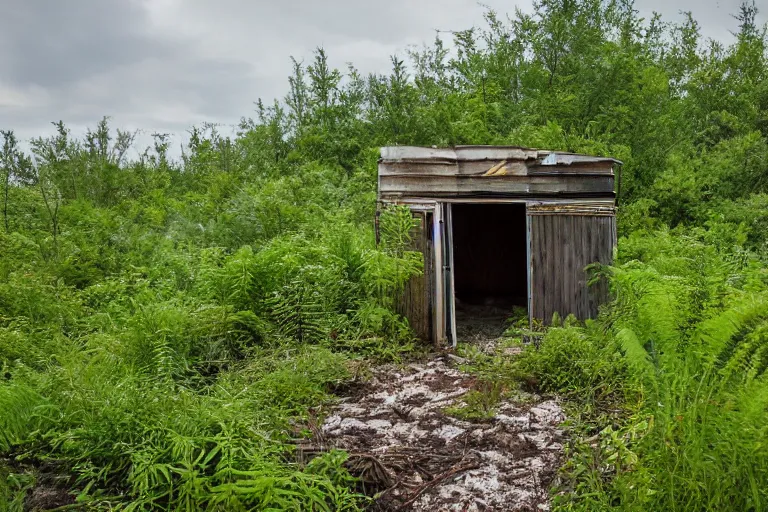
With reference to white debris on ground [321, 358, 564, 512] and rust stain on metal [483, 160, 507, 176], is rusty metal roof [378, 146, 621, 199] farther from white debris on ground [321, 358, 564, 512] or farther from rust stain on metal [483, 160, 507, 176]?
white debris on ground [321, 358, 564, 512]

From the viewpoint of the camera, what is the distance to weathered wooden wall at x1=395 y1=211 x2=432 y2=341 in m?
7.70

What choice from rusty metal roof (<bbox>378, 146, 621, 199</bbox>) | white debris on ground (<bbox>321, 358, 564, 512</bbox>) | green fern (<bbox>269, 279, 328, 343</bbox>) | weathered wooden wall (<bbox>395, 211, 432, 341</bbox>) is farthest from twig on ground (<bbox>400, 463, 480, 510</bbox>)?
rusty metal roof (<bbox>378, 146, 621, 199</bbox>)

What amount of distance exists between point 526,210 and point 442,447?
424 cm

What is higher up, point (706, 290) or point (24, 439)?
point (706, 290)

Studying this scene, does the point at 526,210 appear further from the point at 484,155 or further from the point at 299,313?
the point at 299,313

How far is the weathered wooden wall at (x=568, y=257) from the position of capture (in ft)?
25.8

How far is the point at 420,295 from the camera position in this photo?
25.4ft

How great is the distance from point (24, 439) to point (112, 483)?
917mm

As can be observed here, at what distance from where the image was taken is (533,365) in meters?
5.91

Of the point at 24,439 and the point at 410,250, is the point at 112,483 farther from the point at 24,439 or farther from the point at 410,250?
the point at 410,250

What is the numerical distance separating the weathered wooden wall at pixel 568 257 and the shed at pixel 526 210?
1 centimetres

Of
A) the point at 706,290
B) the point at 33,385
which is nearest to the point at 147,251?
the point at 33,385

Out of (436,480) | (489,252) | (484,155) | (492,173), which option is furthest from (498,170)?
(436,480)

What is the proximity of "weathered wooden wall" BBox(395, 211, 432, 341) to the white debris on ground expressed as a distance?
1.59 m
